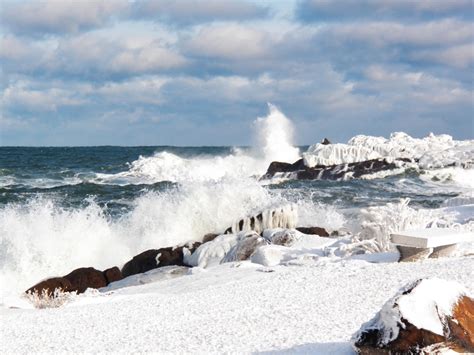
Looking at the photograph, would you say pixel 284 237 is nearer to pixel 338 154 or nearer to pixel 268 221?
pixel 268 221

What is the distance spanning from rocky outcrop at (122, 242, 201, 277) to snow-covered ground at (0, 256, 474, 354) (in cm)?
341

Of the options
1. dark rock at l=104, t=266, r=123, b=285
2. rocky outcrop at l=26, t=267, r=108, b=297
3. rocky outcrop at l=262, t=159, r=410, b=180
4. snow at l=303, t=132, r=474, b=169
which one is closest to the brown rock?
rocky outcrop at l=26, t=267, r=108, b=297

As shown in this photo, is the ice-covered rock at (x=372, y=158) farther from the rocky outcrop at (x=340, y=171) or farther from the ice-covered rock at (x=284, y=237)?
the ice-covered rock at (x=284, y=237)

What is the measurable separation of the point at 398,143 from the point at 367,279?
31.0 meters

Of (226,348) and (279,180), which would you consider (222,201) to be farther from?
(279,180)

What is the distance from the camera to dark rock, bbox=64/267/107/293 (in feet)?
32.8

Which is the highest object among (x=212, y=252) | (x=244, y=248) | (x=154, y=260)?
(x=244, y=248)

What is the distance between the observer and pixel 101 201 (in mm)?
22719

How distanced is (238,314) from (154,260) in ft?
19.0

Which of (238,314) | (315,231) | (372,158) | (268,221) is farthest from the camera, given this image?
(372,158)

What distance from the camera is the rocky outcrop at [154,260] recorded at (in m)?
11.2

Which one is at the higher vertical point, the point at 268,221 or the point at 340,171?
the point at 340,171

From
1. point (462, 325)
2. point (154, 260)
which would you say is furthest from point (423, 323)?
point (154, 260)

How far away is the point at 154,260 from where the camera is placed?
11266 mm
